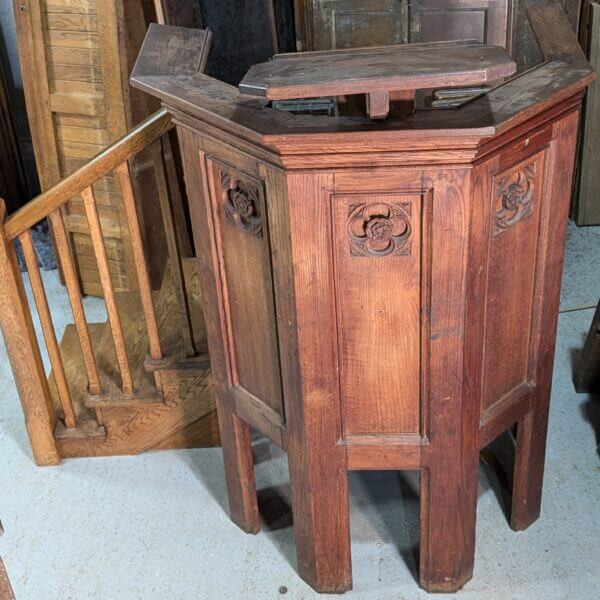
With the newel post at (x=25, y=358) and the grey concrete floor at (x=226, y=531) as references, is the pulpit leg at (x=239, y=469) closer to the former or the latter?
the grey concrete floor at (x=226, y=531)

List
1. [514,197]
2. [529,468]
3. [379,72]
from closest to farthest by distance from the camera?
1. [379,72]
2. [514,197]
3. [529,468]

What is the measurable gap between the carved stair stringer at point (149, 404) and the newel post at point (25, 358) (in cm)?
7

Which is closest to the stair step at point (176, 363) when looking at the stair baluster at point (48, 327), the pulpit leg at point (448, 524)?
the stair baluster at point (48, 327)

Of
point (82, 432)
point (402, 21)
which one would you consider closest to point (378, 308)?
point (82, 432)

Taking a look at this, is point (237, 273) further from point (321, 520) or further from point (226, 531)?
point (226, 531)

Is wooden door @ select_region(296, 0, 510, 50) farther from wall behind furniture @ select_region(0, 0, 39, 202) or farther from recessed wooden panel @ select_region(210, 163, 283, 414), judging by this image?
recessed wooden panel @ select_region(210, 163, 283, 414)

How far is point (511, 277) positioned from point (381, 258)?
41 cm

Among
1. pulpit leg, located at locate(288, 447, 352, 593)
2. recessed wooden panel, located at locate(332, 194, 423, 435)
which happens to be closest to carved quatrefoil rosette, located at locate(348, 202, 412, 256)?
recessed wooden panel, located at locate(332, 194, 423, 435)

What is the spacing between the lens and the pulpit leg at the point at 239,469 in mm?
2943

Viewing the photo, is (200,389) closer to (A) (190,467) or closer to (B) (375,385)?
(A) (190,467)

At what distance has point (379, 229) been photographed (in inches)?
87.6

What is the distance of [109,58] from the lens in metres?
3.99

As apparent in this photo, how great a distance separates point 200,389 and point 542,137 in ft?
5.31

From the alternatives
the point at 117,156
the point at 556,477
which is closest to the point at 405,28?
the point at 117,156
